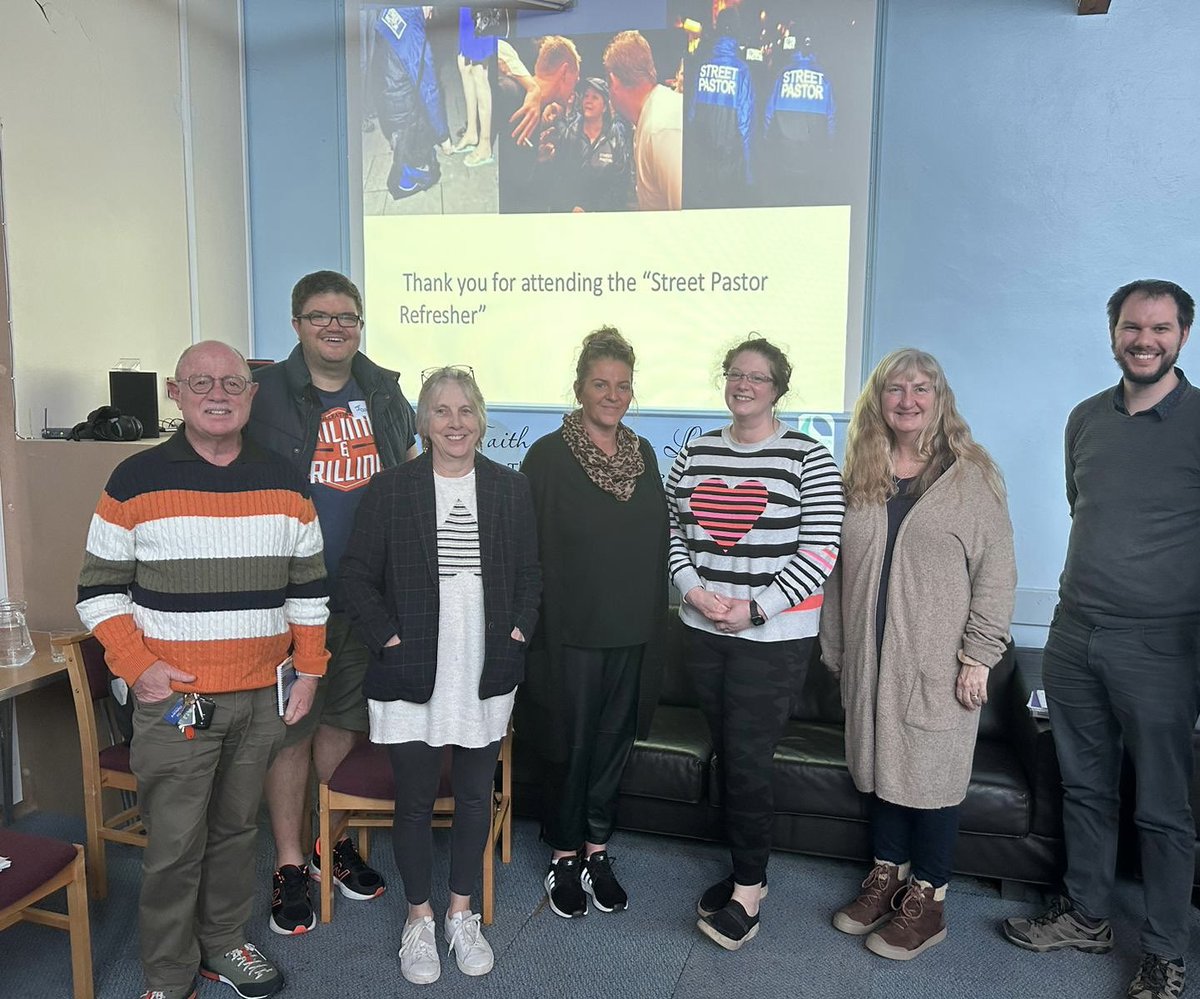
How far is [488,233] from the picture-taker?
4246 millimetres

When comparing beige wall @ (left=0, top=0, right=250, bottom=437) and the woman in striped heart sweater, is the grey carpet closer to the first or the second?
the woman in striped heart sweater

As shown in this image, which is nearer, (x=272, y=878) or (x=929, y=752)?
(x=929, y=752)

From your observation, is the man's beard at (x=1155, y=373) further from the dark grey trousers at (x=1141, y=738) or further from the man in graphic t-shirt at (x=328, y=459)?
the man in graphic t-shirt at (x=328, y=459)

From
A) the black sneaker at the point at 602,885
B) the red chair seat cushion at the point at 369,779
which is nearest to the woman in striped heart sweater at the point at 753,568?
the black sneaker at the point at 602,885

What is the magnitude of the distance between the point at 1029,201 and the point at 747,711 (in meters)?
2.56

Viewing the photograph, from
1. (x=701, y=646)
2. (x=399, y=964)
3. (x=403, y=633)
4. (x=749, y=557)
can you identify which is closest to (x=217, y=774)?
(x=403, y=633)

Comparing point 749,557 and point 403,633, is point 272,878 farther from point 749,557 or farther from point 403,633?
point 749,557

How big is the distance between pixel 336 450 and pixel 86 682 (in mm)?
991

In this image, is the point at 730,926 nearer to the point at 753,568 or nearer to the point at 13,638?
the point at 753,568

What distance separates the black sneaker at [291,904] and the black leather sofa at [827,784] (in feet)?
2.38

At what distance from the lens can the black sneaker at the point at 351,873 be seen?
2.62 metres

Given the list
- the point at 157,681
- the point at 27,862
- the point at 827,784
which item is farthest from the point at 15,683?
the point at 827,784

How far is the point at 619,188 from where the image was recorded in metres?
4.06

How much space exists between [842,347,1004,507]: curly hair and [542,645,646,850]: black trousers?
2.43 ft
